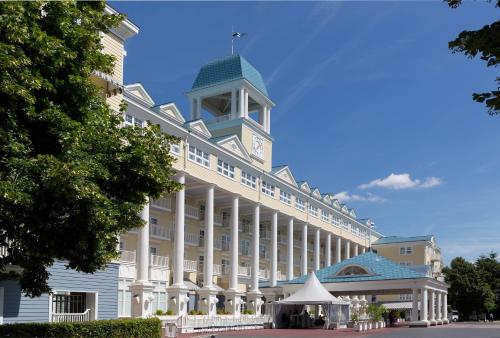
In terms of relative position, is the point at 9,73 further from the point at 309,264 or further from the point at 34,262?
the point at 309,264

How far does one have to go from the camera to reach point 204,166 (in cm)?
4828

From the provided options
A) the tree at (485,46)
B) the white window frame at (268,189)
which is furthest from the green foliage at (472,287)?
the tree at (485,46)

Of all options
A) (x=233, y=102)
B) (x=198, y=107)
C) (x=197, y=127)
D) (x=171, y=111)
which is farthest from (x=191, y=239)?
(x=198, y=107)

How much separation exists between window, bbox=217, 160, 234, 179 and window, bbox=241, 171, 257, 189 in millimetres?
2121

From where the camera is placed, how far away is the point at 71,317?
86.5ft

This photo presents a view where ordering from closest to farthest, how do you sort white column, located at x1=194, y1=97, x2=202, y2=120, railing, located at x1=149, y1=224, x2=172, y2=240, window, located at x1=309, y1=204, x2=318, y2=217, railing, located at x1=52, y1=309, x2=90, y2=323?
railing, located at x1=52, y1=309, x2=90, y2=323, railing, located at x1=149, y1=224, x2=172, y2=240, white column, located at x1=194, y1=97, x2=202, y2=120, window, located at x1=309, y1=204, x2=318, y2=217

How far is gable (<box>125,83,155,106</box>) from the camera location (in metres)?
39.5

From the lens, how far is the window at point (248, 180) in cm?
5506

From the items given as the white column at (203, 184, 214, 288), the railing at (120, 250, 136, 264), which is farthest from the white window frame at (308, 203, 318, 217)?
the railing at (120, 250, 136, 264)

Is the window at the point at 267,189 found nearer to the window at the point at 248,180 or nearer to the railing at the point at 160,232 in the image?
the window at the point at 248,180

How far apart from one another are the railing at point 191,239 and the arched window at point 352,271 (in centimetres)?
1353

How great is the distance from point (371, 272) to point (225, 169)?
16238 millimetres

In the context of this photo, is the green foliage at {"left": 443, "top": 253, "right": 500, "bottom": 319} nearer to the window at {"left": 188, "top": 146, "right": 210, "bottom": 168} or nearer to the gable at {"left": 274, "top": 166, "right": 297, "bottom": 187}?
the gable at {"left": 274, "top": 166, "right": 297, "bottom": 187}

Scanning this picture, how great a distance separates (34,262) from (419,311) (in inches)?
1943
